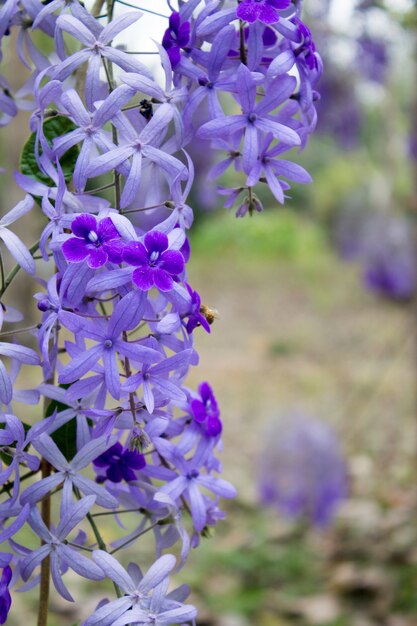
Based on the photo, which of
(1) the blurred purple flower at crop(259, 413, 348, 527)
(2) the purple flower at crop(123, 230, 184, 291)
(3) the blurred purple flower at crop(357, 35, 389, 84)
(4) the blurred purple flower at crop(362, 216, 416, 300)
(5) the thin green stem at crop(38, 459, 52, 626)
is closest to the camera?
(2) the purple flower at crop(123, 230, 184, 291)

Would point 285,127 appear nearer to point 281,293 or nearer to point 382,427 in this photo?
point 382,427

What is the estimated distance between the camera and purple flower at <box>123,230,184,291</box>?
1.59ft

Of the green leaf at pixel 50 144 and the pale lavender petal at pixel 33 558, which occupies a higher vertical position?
the green leaf at pixel 50 144

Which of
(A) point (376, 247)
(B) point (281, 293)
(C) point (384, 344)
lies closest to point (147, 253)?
(C) point (384, 344)

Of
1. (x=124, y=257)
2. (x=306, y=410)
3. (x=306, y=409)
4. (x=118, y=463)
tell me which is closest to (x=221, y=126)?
(x=124, y=257)

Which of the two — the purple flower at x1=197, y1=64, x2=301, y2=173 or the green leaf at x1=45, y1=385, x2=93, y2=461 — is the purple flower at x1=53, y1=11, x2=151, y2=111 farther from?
the green leaf at x1=45, y1=385, x2=93, y2=461

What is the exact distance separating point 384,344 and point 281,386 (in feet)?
3.42

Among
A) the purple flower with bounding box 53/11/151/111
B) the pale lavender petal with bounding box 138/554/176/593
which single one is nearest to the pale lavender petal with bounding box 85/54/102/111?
the purple flower with bounding box 53/11/151/111

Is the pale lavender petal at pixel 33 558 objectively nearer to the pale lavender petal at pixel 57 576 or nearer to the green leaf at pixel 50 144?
the pale lavender petal at pixel 57 576

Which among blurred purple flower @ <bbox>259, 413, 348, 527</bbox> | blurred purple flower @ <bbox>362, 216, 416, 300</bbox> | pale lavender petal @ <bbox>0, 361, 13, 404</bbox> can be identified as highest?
pale lavender petal @ <bbox>0, 361, 13, 404</bbox>

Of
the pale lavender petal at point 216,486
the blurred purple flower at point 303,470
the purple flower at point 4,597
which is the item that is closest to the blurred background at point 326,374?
the blurred purple flower at point 303,470

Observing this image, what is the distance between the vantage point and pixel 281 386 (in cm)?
471

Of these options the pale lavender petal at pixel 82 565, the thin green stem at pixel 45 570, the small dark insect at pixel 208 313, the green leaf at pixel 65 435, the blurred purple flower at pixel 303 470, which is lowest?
the blurred purple flower at pixel 303 470

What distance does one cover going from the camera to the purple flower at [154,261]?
48cm
